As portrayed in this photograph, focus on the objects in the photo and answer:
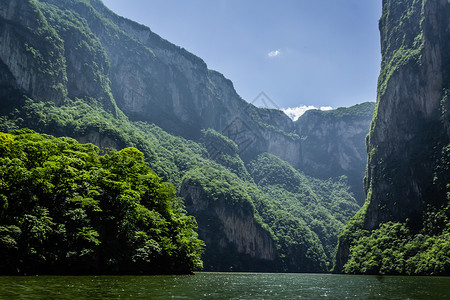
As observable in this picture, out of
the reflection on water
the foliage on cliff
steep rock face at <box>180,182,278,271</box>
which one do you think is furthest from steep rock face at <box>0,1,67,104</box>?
the reflection on water

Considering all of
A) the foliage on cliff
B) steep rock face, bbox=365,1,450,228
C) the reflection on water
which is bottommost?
the reflection on water

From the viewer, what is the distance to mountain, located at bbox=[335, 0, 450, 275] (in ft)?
320

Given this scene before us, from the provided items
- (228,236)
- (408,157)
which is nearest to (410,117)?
(408,157)

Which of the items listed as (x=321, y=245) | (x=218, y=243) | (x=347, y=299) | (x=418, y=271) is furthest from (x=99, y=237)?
(x=321, y=245)

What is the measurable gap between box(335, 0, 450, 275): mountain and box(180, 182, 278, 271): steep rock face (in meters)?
35.2

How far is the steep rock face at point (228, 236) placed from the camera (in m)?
140

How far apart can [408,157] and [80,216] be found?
414 ft

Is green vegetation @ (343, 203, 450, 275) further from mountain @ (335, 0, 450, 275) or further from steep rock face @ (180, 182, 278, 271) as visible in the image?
steep rock face @ (180, 182, 278, 271)

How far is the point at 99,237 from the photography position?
3584 cm

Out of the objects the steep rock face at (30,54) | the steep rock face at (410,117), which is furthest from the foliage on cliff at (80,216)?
the steep rock face at (410,117)

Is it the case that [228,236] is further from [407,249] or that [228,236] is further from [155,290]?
[155,290]

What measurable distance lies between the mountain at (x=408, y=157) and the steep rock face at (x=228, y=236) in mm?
35218

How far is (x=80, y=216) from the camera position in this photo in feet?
111

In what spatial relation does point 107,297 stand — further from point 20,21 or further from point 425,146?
point 20,21
